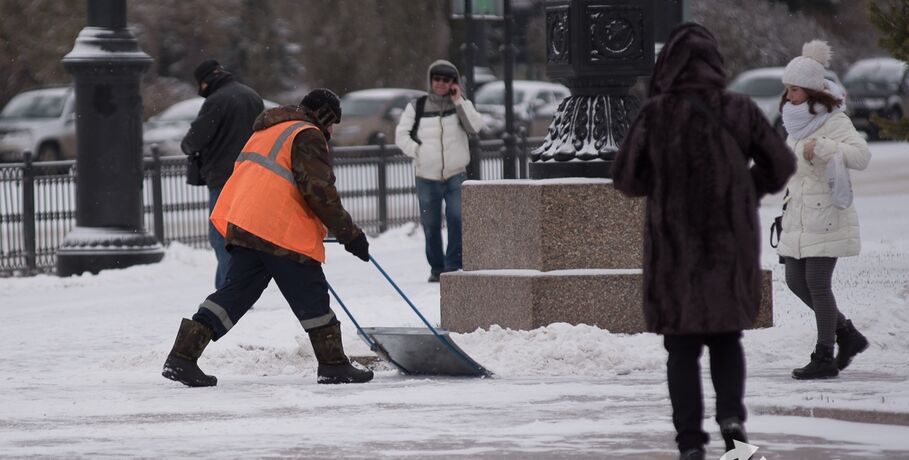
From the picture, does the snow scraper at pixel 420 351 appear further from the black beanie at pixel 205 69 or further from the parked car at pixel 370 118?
the parked car at pixel 370 118

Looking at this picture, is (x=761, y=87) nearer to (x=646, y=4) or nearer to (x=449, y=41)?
(x=449, y=41)

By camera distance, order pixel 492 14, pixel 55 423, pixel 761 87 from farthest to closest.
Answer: pixel 761 87 → pixel 492 14 → pixel 55 423

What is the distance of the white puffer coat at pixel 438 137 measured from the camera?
46.9 feet

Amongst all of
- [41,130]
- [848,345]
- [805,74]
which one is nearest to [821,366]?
[848,345]

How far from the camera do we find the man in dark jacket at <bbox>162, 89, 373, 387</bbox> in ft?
29.2

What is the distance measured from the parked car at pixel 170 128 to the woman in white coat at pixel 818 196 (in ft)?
77.6

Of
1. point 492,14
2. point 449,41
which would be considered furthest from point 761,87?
point 492,14

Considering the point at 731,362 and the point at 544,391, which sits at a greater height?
the point at 731,362

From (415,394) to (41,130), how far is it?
2429cm

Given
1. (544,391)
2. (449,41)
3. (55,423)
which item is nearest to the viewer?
(55,423)

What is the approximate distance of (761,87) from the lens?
37656mm

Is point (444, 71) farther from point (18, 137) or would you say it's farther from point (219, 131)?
point (18, 137)

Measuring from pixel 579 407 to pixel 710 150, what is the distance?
1.97m

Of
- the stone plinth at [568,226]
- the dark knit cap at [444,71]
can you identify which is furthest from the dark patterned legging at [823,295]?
the dark knit cap at [444,71]
